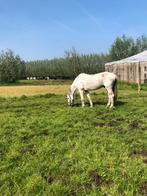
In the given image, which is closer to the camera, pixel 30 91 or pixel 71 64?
pixel 30 91

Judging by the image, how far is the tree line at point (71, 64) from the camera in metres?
64.2

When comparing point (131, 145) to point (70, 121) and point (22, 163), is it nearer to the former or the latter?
point (22, 163)

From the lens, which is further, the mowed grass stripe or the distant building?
the distant building

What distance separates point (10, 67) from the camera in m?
63.7

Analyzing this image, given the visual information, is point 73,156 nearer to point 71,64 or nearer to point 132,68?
point 132,68

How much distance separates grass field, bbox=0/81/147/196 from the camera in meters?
6.17

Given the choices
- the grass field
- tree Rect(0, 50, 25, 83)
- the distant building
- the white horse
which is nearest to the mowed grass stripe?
the distant building

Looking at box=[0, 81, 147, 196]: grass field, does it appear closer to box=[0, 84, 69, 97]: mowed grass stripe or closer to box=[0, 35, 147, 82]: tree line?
box=[0, 84, 69, 97]: mowed grass stripe

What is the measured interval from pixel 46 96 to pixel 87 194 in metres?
16.4

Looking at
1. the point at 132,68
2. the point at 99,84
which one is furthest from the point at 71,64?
the point at 99,84

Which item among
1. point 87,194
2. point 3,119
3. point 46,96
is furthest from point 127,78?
point 87,194

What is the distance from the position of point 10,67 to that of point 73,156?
188ft

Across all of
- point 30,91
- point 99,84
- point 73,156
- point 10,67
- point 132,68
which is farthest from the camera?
point 10,67

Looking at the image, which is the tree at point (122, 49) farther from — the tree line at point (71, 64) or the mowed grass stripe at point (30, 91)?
the mowed grass stripe at point (30, 91)
